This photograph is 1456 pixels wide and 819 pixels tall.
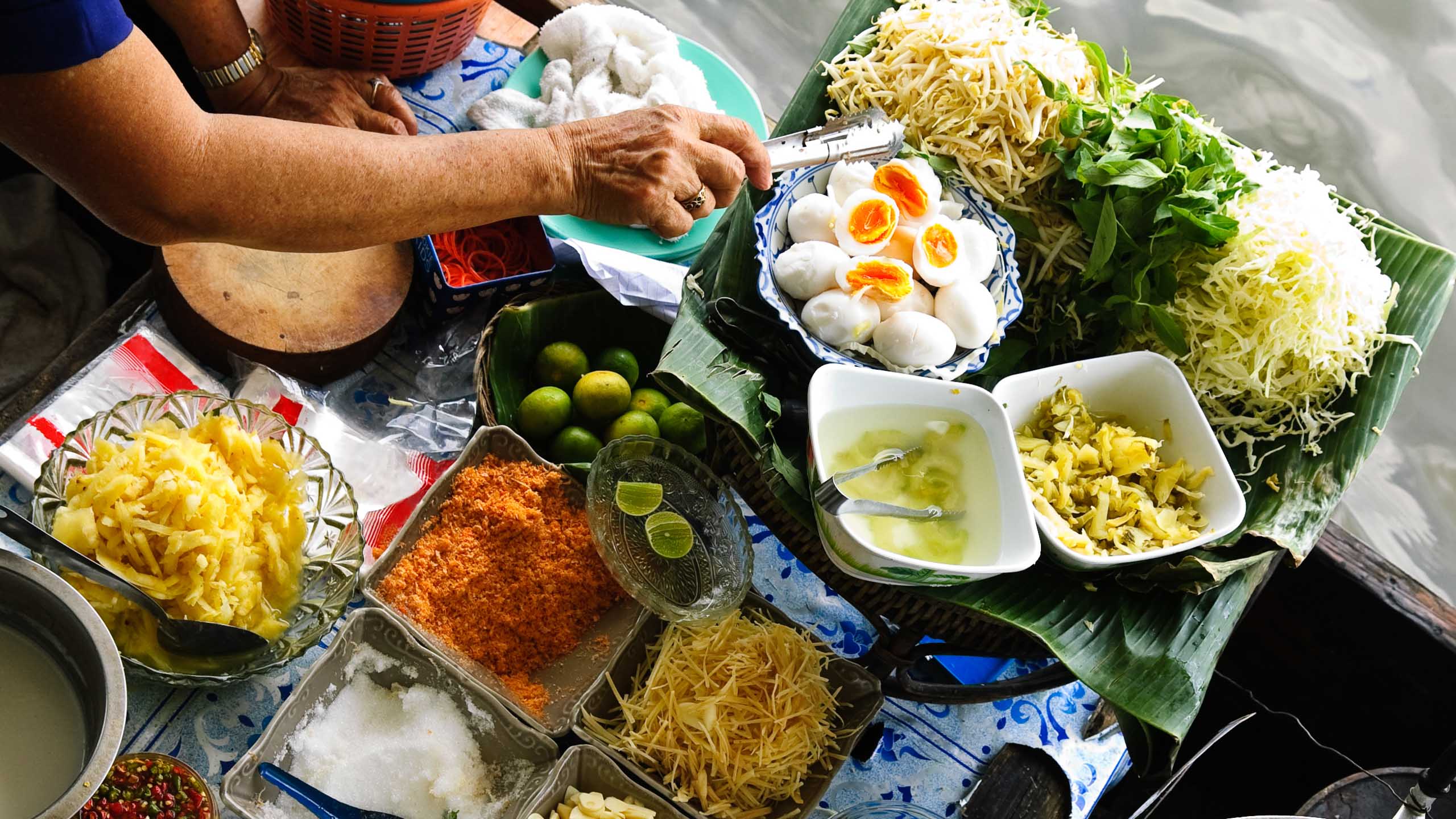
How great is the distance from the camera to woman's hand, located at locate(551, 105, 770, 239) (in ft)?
5.38

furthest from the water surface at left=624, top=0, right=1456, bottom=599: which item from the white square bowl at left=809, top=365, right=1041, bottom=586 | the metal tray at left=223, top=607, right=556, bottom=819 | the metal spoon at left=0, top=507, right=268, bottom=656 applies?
the metal spoon at left=0, top=507, right=268, bottom=656

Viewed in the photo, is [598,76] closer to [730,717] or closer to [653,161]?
[653,161]

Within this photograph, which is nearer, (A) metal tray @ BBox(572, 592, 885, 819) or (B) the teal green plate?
(A) metal tray @ BBox(572, 592, 885, 819)

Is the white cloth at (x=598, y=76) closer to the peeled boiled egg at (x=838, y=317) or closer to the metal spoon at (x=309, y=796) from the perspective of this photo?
the peeled boiled egg at (x=838, y=317)

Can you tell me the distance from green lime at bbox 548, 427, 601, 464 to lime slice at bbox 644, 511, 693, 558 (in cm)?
25

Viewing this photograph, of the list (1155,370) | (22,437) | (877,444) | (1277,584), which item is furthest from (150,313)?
(1277,584)

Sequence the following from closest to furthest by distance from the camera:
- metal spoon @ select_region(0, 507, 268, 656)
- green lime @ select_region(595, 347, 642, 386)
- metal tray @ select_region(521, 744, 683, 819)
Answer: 1. metal spoon @ select_region(0, 507, 268, 656)
2. metal tray @ select_region(521, 744, 683, 819)
3. green lime @ select_region(595, 347, 642, 386)

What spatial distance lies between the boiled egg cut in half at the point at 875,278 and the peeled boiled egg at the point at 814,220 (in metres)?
0.08

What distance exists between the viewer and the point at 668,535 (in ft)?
4.90

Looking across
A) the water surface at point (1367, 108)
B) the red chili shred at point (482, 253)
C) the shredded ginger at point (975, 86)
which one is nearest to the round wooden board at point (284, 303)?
the red chili shred at point (482, 253)

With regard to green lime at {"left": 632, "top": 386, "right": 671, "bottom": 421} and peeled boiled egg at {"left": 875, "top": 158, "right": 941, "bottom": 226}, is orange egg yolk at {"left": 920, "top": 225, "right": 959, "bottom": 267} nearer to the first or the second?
peeled boiled egg at {"left": 875, "top": 158, "right": 941, "bottom": 226}

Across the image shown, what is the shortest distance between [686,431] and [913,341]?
442mm

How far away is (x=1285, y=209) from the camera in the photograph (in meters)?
1.65

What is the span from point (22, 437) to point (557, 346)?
0.82 m
